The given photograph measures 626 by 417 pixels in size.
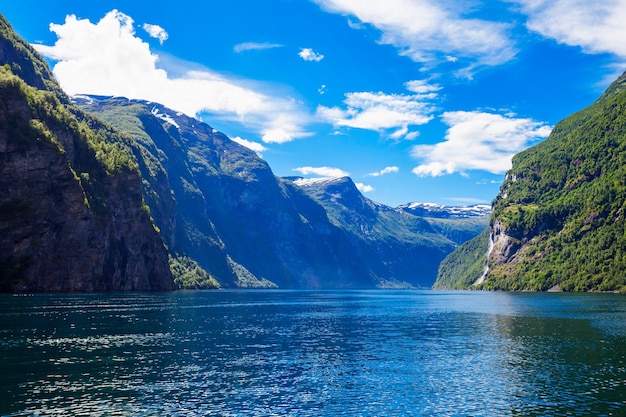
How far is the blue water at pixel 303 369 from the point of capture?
44625 millimetres

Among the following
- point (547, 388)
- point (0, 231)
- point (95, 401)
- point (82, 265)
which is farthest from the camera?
point (82, 265)

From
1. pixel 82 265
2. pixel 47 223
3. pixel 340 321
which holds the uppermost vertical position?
pixel 47 223

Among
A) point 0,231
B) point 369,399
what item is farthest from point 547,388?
point 0,231

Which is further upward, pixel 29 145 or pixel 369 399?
pixel 29 145

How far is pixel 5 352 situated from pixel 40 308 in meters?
58.2

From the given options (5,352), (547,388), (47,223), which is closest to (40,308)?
(5,352)

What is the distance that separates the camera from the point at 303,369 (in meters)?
61.3

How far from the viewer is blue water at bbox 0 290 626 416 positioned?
146 ft

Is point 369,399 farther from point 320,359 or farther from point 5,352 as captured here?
point 5,352

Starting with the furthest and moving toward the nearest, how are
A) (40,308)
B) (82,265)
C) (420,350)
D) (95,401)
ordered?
(82,265)
(40,308)
(420,350)
(95,401)

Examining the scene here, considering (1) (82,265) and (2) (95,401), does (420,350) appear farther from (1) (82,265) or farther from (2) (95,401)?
(1) (82,265)

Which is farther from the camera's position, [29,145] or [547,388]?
[29,145]

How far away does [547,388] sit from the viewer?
51.3 m

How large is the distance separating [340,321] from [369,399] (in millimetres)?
74937
